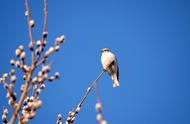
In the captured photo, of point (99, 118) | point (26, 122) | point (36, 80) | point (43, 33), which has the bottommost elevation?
point (99, 118)

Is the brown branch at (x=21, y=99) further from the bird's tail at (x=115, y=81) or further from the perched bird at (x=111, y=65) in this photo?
the bird's tail at (x=115, y=81)

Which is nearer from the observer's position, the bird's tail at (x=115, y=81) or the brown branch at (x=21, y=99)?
the brown branch at (x=21, y=99)

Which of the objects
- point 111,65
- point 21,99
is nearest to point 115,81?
point 111,65

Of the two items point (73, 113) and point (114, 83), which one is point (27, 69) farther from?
point (114, 83)

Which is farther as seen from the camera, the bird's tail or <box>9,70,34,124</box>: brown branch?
the bird's tail

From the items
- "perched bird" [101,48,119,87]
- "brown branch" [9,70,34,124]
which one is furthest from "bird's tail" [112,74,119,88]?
"brown branch" [9,70,34,124]

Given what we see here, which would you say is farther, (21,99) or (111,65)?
(111,65)

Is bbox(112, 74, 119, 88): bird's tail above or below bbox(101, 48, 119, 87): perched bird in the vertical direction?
below

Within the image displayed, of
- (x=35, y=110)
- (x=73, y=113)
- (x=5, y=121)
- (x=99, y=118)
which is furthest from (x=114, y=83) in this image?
(x=99, y=118)

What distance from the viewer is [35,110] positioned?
8.62 feet

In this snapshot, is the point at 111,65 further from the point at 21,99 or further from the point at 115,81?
the point at 21,99

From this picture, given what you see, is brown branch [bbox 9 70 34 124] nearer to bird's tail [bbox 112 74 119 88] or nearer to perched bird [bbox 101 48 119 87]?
perched bird [bbox 101 48 119 87]

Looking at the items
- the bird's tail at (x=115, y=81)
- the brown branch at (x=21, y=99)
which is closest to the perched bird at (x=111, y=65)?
the bird's tail at (x=115, y=81)

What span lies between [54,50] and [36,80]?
37 cm
